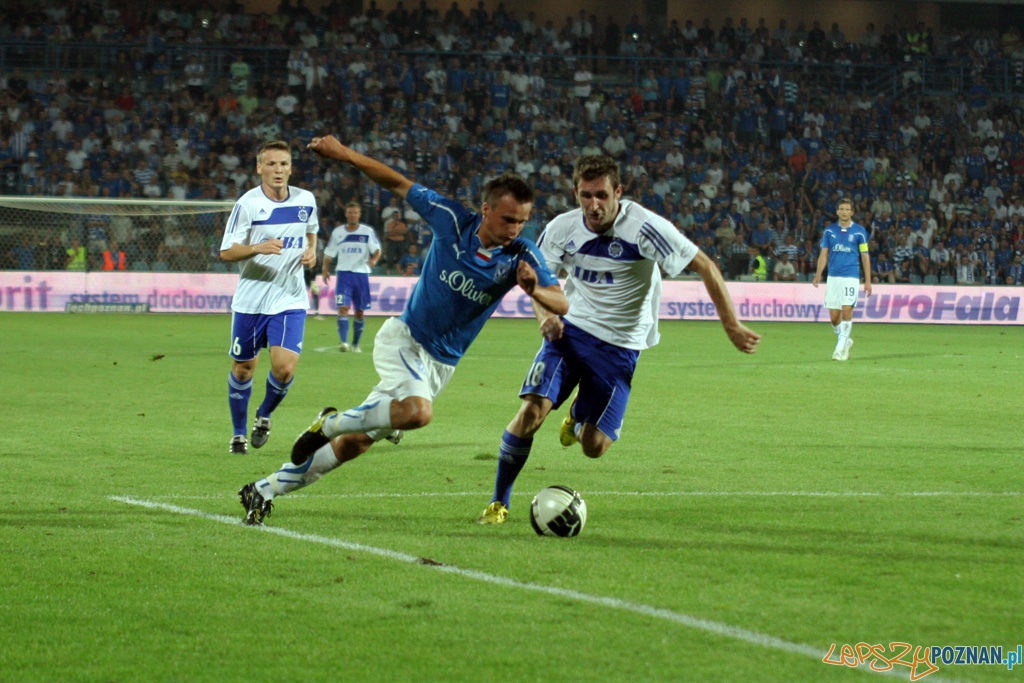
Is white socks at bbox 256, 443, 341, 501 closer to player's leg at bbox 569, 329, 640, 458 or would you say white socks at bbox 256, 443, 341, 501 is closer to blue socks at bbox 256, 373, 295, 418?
player's leg at bbox 569, 329, 640, 458

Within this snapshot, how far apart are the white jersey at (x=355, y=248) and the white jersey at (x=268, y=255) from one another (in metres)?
9.83

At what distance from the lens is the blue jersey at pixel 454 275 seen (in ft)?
20.5

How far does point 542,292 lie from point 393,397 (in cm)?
97

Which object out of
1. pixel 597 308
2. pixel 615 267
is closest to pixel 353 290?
pixel 597 308

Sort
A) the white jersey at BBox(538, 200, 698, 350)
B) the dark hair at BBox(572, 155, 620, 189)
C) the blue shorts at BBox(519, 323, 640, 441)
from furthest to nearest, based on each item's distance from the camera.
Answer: the blue shorts at BBox(519, 323, 640, 441), the white jersey at BBox(538, 200, 698, 350), the dark hair at BBox(572, 155, 620, 189)

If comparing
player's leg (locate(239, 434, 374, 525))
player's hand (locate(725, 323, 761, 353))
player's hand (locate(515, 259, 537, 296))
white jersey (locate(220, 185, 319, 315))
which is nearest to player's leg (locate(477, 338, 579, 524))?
player's leg (locate(239, 434, 374, 525))

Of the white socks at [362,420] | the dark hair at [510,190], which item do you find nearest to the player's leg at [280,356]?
the white socks at [362,420]

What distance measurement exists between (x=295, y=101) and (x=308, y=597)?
98.4ft

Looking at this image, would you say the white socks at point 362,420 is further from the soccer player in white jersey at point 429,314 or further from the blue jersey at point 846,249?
the blue jersey at point 846,249

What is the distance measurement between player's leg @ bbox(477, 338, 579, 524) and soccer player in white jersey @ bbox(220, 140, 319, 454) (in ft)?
10.3

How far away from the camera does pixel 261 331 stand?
9766 millimetres

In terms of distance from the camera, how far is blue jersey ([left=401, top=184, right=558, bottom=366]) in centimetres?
624

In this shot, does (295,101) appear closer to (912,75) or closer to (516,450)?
(912,75)

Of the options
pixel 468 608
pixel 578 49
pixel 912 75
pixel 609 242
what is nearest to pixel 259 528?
pixel 468 608
